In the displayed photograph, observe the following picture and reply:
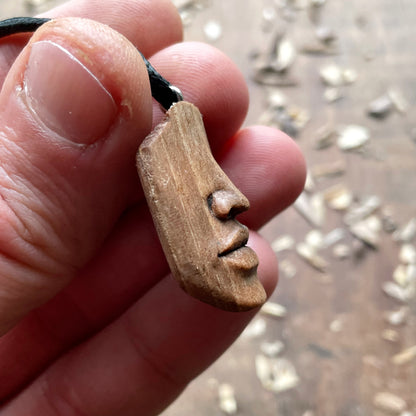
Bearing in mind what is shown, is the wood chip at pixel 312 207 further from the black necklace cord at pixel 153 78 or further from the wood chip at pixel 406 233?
the black necklace cord at pixel 153 78

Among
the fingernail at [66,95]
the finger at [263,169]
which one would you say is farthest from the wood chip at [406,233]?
the fingernail at [66,95]

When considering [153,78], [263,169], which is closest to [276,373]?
[263,169]

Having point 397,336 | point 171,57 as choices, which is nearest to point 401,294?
point 397,336

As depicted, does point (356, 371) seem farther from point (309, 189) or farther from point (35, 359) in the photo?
point (35, 359)

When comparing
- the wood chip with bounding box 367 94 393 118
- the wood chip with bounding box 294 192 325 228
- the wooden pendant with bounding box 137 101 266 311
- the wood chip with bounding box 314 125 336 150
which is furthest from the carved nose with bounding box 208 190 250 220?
the wood chip with bounding box 367 94 393 118

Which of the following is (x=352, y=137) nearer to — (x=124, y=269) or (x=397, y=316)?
(x=397, y=316)

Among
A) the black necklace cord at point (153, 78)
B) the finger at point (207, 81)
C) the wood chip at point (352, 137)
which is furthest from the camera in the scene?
the wood chip at point (352, 137)
